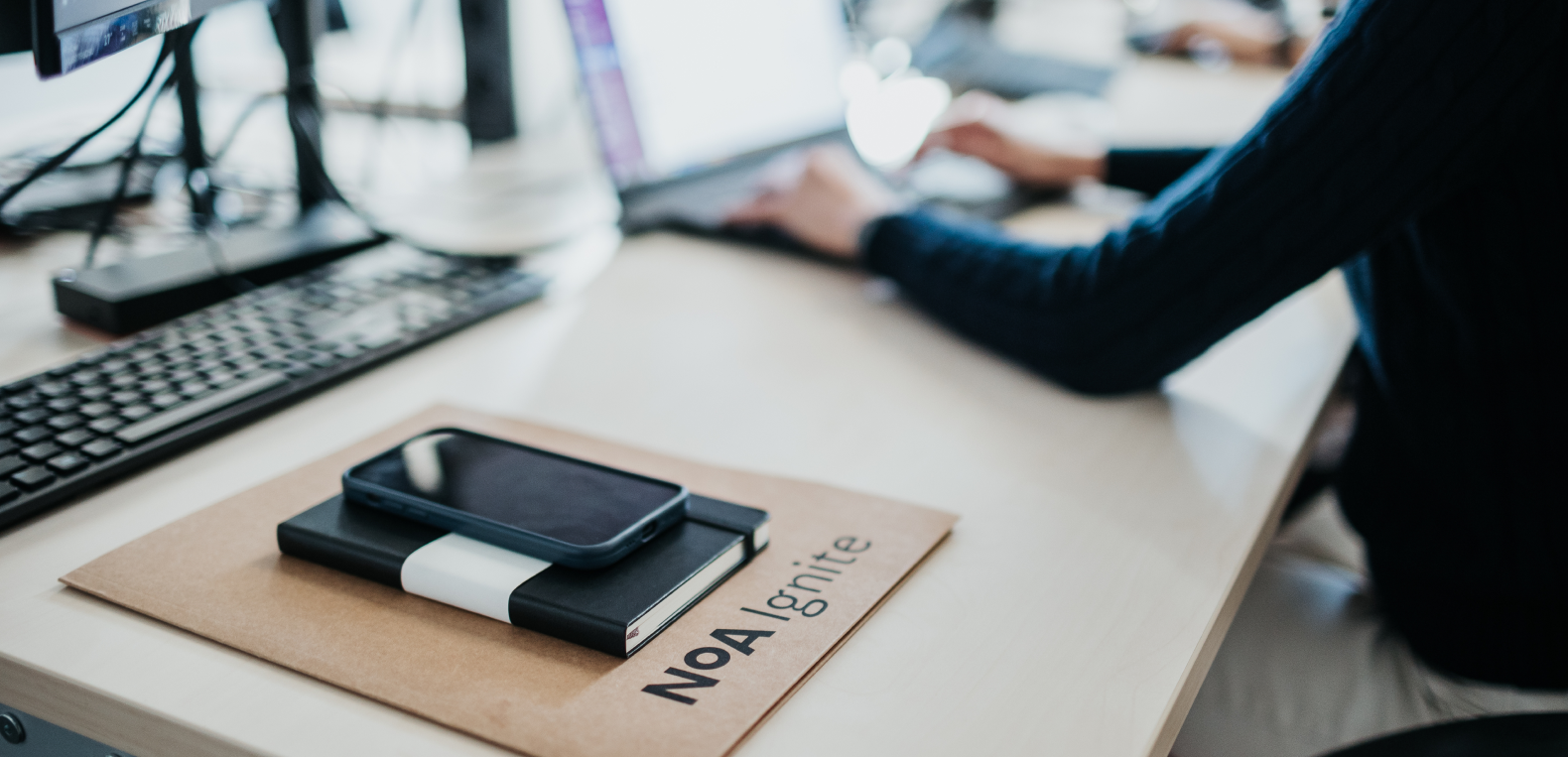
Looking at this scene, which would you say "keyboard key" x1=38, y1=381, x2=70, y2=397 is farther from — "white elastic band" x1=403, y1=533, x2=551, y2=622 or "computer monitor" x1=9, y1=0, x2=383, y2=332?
"white elastic band" x1=403, y1=533, x2=551, y2=622

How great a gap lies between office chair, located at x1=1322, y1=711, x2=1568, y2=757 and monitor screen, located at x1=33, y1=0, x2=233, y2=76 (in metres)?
0.64

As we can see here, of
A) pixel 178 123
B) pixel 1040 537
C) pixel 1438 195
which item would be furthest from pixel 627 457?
pixel 178 123

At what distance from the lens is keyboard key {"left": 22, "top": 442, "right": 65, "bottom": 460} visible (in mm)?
541

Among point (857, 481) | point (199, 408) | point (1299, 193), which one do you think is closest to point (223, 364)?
point (199, 408)

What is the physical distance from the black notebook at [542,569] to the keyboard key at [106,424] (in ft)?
0.52

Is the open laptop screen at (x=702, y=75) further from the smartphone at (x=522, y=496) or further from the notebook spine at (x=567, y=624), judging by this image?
the notebook spine at (x=567, y=624)

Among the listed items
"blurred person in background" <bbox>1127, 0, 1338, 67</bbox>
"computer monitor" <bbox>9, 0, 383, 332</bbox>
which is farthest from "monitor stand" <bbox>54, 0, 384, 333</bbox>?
"blurred person in background" <bbox>1127, 0, 1338, 67</bbox>

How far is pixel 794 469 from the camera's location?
1.99 ft

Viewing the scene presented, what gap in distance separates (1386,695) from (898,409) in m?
0.36

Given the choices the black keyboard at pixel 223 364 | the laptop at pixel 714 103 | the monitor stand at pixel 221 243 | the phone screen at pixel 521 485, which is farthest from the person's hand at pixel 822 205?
the phone screen at pixel 521 485

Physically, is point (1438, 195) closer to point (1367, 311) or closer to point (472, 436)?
point (1367, 311)

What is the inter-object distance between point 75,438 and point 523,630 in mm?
300

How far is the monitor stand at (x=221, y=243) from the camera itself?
74 centimetres

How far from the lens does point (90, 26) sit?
522mm
